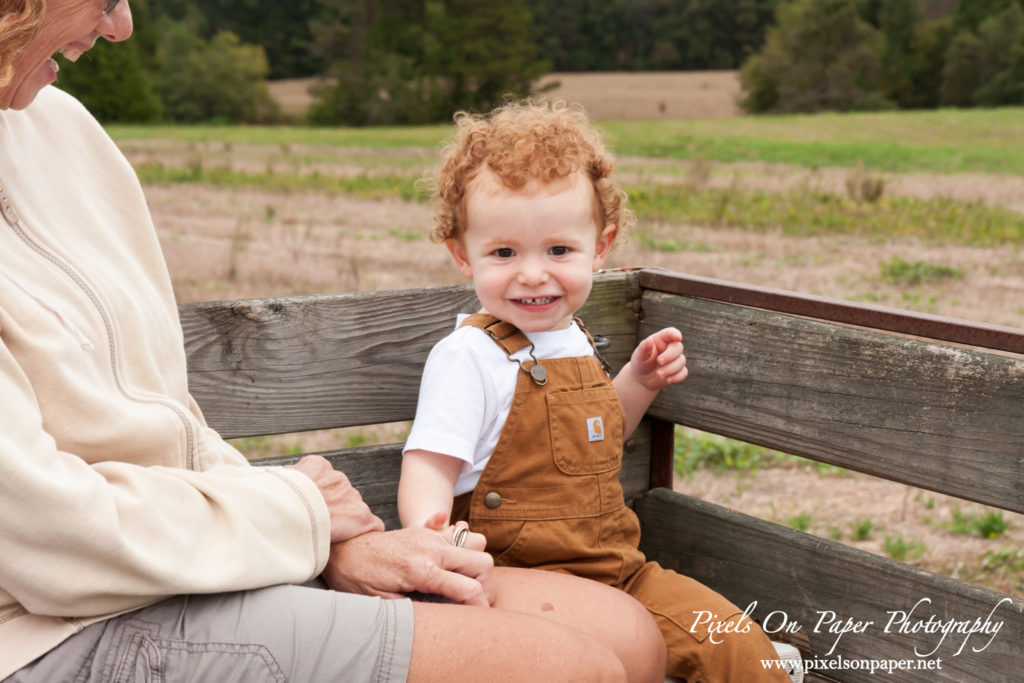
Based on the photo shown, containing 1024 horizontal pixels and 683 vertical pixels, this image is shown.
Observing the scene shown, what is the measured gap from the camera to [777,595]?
2197mm

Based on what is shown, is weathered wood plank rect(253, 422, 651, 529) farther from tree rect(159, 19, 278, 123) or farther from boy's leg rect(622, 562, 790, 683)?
tree rect(159, 19, 278, 123)

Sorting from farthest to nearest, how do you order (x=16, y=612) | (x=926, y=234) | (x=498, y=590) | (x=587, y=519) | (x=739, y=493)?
(x=926, y=234)
(x=739, y=493)
(x=587, y=519)
(x=498, y=590)
(x=16, y=612)

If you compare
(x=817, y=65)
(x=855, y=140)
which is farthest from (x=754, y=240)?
(x=817, y=65)

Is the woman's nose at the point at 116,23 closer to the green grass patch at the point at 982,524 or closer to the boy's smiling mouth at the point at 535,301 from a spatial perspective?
the boy's smiling mouth at the point at 535,301

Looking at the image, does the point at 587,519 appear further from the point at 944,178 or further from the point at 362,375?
the point at 944,178

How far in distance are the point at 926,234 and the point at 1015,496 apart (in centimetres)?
1029

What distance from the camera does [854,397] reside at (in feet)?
6.62

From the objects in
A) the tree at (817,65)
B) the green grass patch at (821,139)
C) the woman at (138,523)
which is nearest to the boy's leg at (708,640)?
the woman at (138,523)

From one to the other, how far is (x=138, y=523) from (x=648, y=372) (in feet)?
3.69

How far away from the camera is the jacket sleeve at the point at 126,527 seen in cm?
125

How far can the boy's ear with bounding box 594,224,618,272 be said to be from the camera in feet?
6.80

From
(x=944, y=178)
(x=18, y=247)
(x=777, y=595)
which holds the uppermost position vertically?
(x=18, y=247)

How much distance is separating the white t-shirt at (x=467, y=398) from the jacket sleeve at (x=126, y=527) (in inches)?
15.2

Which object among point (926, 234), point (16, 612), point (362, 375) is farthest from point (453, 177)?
point (926, 234)
